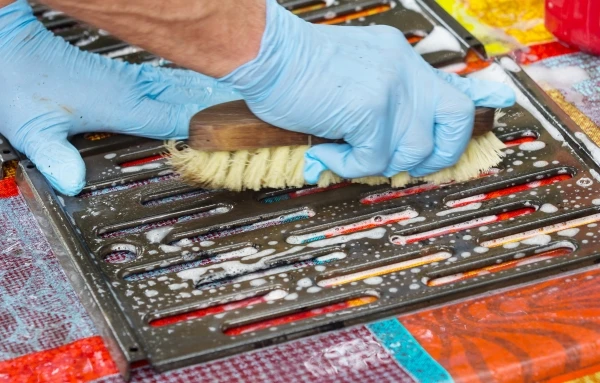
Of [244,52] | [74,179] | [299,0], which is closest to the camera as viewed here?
[244,52]

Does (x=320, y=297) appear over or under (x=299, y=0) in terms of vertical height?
under

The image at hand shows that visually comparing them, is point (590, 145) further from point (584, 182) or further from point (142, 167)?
point (142, 167)

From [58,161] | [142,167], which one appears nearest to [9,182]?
[58,161]

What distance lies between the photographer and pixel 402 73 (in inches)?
69.1

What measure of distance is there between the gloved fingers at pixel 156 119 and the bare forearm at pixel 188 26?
0.29 m

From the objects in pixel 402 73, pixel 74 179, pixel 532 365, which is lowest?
pixel 532 365

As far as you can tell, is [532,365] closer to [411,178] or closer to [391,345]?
[391,345]

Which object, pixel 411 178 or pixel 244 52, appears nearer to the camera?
pixel 244 52

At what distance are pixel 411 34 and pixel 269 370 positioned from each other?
116cm

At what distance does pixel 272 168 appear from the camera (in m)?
1.79

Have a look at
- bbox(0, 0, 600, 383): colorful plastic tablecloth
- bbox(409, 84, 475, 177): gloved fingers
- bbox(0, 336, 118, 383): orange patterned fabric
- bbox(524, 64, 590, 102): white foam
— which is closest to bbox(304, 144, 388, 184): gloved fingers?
bbox(409, 84, 475, 177): gloved fingers

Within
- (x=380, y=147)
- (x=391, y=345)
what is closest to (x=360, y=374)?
(x=391, y=345)

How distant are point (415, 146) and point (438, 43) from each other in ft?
2.06

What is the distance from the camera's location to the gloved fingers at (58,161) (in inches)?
72.9
